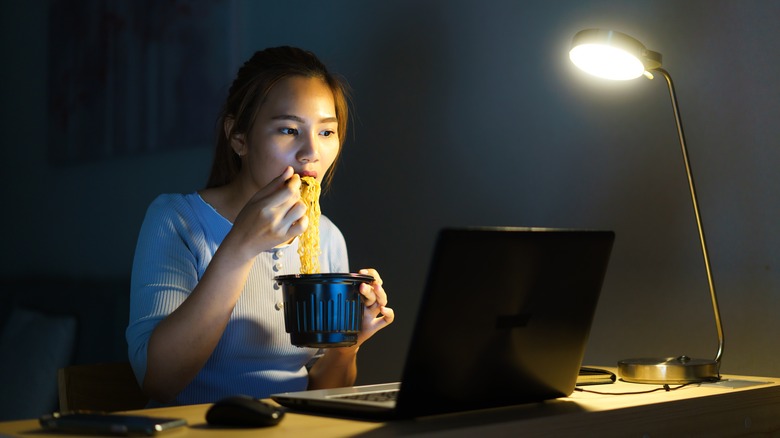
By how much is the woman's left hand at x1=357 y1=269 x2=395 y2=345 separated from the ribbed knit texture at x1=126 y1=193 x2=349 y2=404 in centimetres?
28

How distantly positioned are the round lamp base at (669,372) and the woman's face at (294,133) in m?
0.69

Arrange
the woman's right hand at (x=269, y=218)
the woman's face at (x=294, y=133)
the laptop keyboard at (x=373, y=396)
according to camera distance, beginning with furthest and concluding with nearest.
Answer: the woman's face at (x=294, y=133) → the woman's right hand at (x=269, y=218) → the laptop keyboard at (x=373, y=396)

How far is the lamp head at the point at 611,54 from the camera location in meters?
1.45

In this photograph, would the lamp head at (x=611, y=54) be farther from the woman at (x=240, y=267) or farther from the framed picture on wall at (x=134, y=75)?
the framed picture on wall at (x=134, y=75)

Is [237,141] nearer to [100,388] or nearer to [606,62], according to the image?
[100,388]

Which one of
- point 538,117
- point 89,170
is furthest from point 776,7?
point 89,170

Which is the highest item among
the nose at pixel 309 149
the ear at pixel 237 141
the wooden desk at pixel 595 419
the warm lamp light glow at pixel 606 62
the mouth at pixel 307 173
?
the warm lamp light glow at pixel 606 62

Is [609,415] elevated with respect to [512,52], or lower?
lower

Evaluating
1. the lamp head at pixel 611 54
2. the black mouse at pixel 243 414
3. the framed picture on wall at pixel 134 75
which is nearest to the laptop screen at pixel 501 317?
the black mouse at pixel 243 414

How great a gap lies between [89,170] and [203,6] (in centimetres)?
94

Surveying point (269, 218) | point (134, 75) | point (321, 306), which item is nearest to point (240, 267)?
point (269, 218)

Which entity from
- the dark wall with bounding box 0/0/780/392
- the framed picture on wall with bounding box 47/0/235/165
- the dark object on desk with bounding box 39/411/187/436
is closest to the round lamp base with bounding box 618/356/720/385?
the dark wall with bounding box 0/0/780/392

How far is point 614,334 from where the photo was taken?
73.1 inches

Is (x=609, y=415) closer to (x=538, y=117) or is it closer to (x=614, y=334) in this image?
(x=614, y=334)
